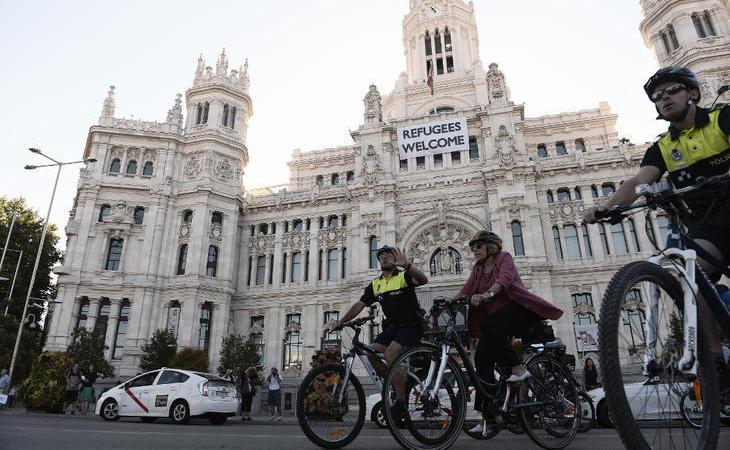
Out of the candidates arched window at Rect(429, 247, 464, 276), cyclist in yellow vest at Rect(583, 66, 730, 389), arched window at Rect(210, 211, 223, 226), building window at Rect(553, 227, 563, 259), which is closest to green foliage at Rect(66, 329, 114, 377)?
arched window at Rect(210, 211, 223, 226)

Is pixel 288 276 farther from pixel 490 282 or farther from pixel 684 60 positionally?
pixel 684 60

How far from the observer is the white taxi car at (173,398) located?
38.4ft

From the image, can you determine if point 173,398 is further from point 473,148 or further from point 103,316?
point 473,148

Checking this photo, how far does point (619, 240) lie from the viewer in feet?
95.1

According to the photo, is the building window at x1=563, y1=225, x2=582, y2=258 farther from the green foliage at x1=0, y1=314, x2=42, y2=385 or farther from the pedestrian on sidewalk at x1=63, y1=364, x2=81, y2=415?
the green foliage at x1=0, y1=314, x2=42, y2=385

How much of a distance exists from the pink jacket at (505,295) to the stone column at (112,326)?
30435 millimetres

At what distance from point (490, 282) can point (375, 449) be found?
230cm

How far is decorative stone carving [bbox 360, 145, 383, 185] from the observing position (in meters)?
33.0

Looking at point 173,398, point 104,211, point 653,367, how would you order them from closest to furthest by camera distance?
point 653,367 < point 173,398 < point 104,211

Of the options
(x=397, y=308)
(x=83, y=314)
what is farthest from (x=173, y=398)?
(x=83, y=314)

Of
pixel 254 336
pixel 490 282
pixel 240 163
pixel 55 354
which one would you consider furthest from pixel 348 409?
pixel 240 163

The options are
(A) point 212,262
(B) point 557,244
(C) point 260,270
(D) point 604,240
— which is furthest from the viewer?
(C) point 260,270

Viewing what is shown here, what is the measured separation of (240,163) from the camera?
36750mm

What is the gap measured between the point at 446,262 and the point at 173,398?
842 inches
